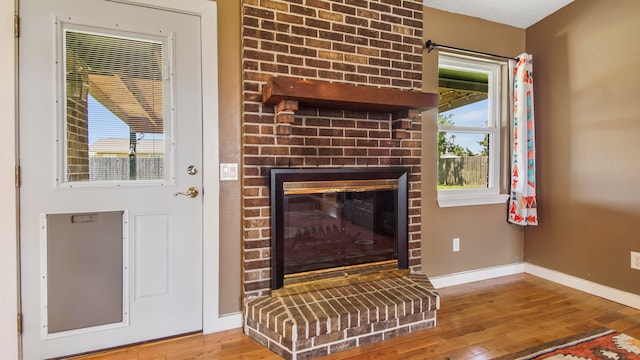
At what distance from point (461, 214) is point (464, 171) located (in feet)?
1.29

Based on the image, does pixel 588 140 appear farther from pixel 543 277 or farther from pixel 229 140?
pixel 229 140

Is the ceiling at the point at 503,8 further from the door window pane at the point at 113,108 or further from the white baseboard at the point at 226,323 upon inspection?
the white baseboard at the point at 226,323

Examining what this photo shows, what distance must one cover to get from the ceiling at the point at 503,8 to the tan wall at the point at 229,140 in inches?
61.4

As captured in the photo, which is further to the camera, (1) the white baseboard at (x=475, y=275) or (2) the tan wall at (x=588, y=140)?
(1) the white baseboard at (x=475, y=275)

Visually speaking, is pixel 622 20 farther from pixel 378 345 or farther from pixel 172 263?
pixel 172 263

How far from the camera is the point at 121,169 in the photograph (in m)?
1.84

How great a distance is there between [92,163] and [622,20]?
3.66 m

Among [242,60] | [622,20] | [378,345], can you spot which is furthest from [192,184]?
[622,20]

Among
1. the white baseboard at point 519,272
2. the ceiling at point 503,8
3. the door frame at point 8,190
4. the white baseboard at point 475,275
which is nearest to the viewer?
the door frame at point 8,190

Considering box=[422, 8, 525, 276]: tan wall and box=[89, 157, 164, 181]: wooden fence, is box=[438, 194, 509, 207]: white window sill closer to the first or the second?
box=[422, 8, 525, 276]: tan wall

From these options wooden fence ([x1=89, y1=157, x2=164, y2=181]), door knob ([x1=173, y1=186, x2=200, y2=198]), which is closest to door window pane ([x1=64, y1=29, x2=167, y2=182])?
wooden fence ([x1=89, y1=157, x2=164, y2=181])

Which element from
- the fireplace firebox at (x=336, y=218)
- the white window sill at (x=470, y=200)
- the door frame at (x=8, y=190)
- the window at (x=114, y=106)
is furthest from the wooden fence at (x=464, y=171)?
the door frame at (x=8, y=190)

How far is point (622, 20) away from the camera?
238 cm

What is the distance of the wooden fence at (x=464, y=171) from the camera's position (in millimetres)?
2838
